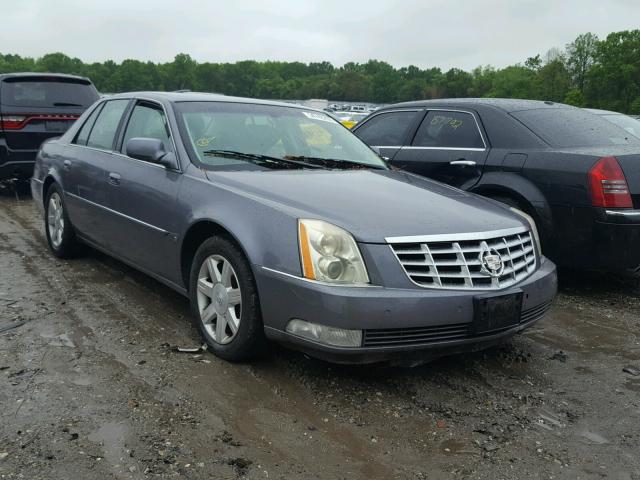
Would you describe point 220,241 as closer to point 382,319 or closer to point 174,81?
point 382,319

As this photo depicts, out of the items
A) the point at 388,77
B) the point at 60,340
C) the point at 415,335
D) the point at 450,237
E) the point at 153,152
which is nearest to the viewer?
the point at 415,335

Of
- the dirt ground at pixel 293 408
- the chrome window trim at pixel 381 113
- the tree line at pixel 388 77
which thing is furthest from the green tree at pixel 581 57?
the dirt ground at pixel 293 408

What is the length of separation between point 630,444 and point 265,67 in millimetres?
121158

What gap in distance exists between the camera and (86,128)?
5.70m

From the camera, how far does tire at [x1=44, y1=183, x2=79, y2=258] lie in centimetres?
571

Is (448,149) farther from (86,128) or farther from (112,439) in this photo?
(112,439)

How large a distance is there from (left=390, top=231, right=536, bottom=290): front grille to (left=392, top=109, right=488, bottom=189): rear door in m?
2.49

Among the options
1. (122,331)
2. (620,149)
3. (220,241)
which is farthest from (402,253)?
(620,149)

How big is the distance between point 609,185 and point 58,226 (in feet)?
15.6

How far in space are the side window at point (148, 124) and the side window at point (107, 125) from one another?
0.24 meters

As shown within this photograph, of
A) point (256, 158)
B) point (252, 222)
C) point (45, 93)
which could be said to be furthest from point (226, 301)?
point (45, 93)

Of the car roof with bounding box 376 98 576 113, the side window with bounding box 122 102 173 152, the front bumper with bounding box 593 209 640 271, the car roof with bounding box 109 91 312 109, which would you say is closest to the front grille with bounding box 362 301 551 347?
the side window with bounding box 122 102 173 152

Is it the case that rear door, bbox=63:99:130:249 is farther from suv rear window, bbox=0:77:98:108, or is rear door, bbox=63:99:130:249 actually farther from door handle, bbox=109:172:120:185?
suv rear window, bbox=0:77:98:108

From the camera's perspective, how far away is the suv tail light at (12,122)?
9.19 metres
